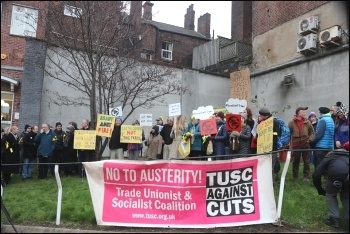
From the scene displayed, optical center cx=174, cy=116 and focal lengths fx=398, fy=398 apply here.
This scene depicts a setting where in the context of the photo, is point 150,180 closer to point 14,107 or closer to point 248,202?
point 248,202

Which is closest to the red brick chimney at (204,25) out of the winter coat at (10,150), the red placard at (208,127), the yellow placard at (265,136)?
the winter coat at (10,150)

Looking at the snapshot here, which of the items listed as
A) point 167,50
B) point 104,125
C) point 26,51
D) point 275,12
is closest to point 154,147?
point 104,125

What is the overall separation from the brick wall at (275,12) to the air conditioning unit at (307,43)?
1.74m

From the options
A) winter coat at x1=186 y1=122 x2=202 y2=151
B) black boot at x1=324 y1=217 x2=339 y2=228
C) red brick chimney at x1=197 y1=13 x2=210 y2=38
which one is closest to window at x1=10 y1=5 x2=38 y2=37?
winter coat at x1=186 y1=122 x2=202 y2=151

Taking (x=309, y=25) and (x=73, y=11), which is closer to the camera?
(x=73, y=11)

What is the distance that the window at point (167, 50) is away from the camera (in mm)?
29766

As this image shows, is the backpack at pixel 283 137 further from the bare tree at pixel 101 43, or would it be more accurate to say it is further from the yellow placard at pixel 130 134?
the bare tree at pixel 101 43

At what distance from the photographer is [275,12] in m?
20.0

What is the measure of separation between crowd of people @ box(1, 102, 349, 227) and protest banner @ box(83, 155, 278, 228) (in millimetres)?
351

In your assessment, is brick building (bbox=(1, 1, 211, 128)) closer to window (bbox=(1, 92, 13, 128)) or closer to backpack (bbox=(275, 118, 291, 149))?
window (bbox=(1, 92, 13, 128))

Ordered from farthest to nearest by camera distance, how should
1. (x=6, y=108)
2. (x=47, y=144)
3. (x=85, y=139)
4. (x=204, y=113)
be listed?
(x=6, y=108) < (x=47, y=144) < (x=85, y=139) < (x=204, y=113)

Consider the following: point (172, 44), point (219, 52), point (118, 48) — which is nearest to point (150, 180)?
point (118, 48)

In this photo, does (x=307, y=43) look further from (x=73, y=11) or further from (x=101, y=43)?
(x=73, y=11)

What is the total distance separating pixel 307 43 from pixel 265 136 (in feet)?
33.8
